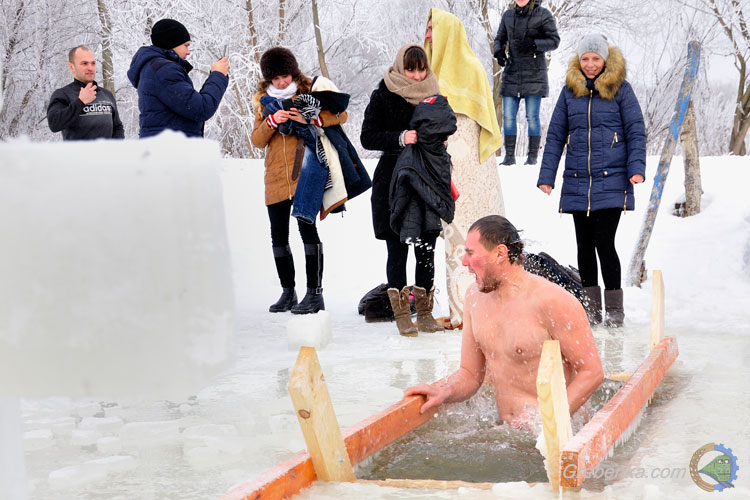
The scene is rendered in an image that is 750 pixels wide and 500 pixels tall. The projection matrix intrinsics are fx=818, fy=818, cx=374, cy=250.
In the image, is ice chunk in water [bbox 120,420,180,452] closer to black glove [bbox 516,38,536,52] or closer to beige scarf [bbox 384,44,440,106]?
beige scarf [bbox 384,44,440,106]

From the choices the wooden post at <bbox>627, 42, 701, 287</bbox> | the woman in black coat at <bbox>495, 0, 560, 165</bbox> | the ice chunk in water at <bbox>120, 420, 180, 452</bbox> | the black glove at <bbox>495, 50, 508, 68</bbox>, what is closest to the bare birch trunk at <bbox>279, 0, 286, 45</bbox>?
the black glove at <bbox>495, 50, 508, 68</bbox>

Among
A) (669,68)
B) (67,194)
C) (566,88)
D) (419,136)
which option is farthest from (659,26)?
(67,194)

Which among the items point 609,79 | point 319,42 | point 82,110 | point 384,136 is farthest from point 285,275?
point 319,42

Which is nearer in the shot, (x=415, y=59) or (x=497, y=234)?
(x=497, y=234)

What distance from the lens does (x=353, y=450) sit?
2729 millimetres

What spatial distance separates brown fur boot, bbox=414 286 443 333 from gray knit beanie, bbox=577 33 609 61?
6.56ft

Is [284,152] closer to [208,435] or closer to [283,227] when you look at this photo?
[283,227]

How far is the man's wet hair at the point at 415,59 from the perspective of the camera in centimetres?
562

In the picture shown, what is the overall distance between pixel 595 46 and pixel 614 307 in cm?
190

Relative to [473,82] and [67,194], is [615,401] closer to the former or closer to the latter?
[67,194]

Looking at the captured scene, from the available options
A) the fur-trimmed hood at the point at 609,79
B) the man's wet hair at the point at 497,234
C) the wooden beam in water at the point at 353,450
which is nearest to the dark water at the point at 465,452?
the wooden beam in water at the point at 353,450

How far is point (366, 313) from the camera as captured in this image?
6617 mm

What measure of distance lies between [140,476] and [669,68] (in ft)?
41.8

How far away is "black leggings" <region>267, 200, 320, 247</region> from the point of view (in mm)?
6145
